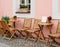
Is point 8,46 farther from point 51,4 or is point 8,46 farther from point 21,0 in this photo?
point 21,0

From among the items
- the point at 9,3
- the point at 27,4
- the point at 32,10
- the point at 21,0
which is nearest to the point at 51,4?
the point at 32,10

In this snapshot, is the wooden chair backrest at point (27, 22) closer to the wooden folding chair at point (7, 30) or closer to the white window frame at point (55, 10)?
the wooden folding chair at point (7, 30)

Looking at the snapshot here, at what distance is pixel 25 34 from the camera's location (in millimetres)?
8359

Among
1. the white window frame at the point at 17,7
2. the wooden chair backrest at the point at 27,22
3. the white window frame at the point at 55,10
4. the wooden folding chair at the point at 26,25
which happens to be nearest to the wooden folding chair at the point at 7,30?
the wooden folding chair at the point at 26,25

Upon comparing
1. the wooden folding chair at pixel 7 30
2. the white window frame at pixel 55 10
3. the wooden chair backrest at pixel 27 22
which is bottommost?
the wooden folding chair at pixel 7 30

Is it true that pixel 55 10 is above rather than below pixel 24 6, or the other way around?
below

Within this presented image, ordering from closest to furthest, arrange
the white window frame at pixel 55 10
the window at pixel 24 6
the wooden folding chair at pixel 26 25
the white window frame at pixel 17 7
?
1. the white window frame at pixel 55 10
2. the wooden folding chair at pixel 26 25
3. the white window frame at pixel 17 7
4. the window at pixel 24 6

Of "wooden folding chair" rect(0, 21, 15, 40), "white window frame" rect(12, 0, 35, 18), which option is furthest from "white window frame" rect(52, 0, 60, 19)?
"wooden folding chair" rect(0, 21, 15, 40)

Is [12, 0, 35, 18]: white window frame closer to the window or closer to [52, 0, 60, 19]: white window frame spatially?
the window

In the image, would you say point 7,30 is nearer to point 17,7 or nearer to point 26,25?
point 26,25

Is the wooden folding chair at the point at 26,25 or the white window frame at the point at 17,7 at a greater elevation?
the white window frame at the point at 17,7

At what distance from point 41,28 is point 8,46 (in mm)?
1550

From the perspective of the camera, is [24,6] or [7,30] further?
[24,6]

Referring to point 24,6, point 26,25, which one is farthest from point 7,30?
point 24,6
